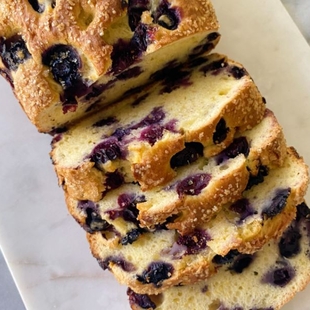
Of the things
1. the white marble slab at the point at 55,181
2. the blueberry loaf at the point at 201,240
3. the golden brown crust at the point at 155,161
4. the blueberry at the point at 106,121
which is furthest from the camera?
the white marble slab at the point at 55,181

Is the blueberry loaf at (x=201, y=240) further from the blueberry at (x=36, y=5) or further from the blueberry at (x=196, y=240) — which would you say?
the blueberry at (x=36, y=5)

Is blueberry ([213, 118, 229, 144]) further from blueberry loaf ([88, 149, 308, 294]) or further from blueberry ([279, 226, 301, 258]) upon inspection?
blueberry ([279, 226, 301, 258])

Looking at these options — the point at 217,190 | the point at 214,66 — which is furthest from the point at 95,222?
the point at 214,66

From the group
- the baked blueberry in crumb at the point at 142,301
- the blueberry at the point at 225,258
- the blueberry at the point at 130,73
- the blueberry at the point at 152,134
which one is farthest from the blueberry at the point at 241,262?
the blueberry at the point at 130,73

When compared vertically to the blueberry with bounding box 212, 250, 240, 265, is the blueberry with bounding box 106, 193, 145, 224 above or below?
above

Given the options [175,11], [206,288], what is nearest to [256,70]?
[175,11]

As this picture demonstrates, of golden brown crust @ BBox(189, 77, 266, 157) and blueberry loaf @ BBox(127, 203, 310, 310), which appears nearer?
golden brown crust @ BBox(189, 77, 266, 157)

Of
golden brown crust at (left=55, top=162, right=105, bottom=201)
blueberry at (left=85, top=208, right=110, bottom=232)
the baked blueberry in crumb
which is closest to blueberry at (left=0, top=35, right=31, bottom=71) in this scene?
golden brown crust at (left=55, top=162, right=105, bottom=201)
